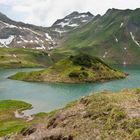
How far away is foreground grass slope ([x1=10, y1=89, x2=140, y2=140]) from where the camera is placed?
3269cm

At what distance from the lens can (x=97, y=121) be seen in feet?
119

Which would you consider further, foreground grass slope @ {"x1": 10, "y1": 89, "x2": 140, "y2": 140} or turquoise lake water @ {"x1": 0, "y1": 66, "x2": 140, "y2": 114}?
turquoise lake water @ {"x1": 0, "y1": 66, "x2": 140, "y2": 114}

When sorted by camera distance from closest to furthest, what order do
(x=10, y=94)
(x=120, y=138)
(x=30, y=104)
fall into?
(x=120, y=138), (x=30, y=104), (x=10, y=94)

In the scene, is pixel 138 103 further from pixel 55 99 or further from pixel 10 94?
pixel 10 94

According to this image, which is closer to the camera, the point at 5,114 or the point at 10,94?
the point at 5,114

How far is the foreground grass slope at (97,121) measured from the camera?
107 feet

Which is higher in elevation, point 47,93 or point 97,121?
point 97,121

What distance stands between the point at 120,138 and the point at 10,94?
123 meters

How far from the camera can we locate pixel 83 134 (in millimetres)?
34719

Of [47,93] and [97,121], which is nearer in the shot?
[97,121]

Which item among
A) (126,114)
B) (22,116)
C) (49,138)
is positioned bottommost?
(22,116)

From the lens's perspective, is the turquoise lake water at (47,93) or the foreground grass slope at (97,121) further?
the turquoise lake water at (47,93)

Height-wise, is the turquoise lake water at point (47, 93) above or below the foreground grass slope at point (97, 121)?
below

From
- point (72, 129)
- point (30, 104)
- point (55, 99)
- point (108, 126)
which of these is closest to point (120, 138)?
point (108, 126)
